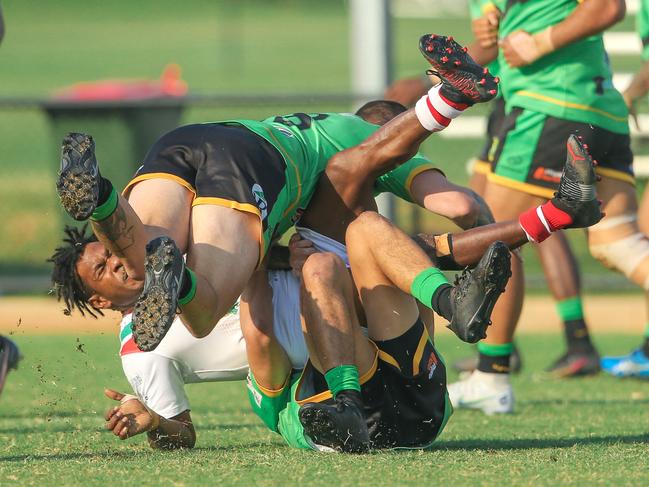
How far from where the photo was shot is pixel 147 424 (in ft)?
15.5

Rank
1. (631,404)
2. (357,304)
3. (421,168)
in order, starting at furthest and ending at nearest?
(631,404), (421,168), (357,304)

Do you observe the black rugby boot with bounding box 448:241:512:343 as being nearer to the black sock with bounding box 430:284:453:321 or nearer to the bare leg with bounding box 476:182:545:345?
the black sock with bounding box 430:284:453:321

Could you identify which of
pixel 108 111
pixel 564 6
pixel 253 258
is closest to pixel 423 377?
pixel 253 258

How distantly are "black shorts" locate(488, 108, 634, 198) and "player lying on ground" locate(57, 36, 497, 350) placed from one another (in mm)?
1411

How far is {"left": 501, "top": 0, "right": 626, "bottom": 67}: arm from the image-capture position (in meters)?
6.32

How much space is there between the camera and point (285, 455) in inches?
185

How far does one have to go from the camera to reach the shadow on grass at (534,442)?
16.3 ft

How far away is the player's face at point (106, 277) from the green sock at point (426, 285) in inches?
42.1

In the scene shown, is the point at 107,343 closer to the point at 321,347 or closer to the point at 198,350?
the point at 198,350

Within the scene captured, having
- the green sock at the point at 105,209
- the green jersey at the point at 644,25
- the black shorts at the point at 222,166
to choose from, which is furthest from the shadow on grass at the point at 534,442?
the green jersey at the point at 644,25

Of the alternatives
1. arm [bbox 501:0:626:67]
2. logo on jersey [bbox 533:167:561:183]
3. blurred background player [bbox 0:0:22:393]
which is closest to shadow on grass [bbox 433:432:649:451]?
logo on jersey [bbox 533:167:561:183]

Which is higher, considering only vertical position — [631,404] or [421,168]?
[421,168]

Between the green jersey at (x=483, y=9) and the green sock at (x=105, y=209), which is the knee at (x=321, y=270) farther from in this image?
→ the green jersey at (x=483, y=9)

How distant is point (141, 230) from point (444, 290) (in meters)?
1.15
